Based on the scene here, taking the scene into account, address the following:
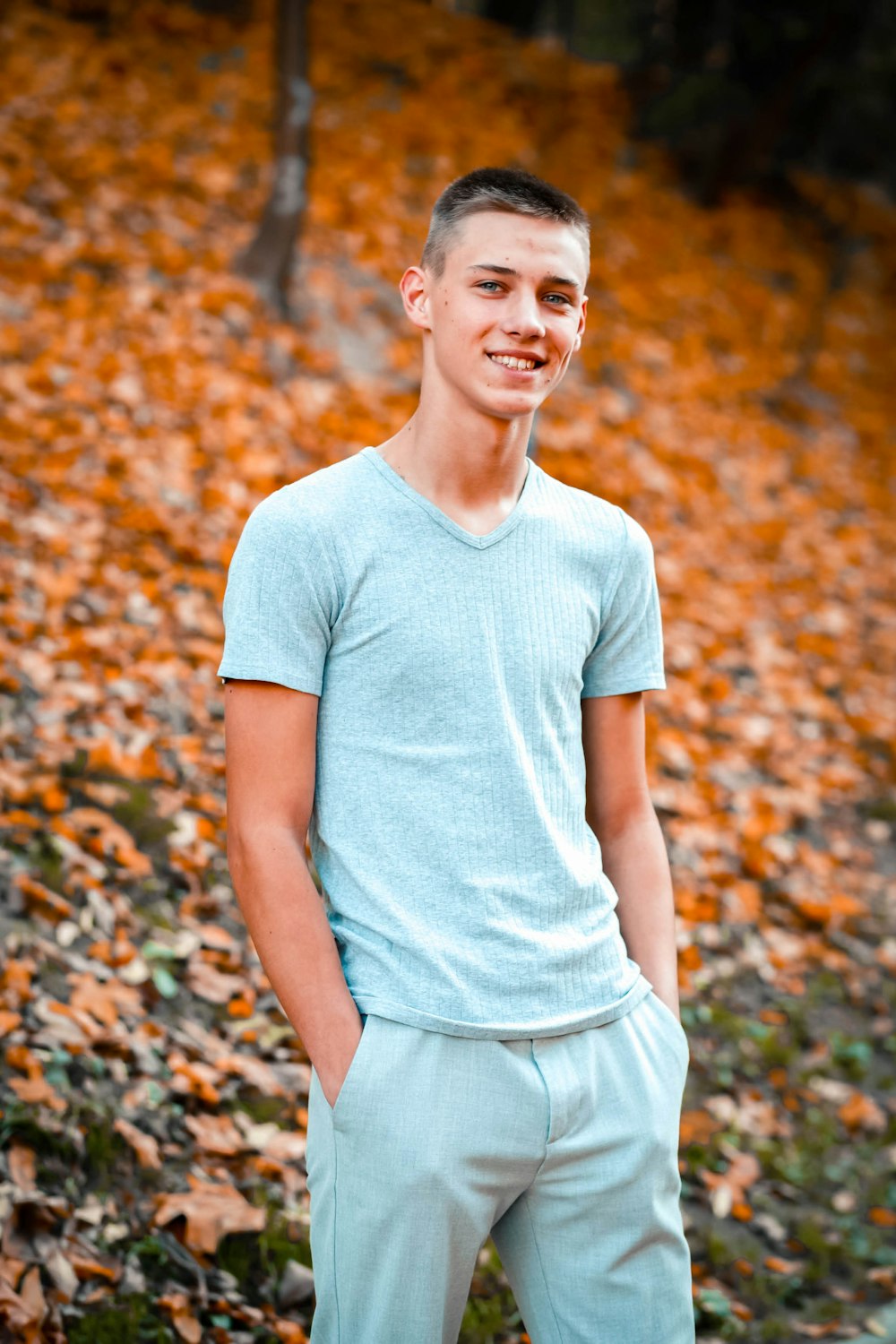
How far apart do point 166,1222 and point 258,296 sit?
19.7ft

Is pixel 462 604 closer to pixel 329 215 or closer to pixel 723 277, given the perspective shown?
pixel 329 215

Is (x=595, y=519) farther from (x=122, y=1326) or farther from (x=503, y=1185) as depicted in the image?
(x=122, y=1326)

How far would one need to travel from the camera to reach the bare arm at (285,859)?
1.75 metres

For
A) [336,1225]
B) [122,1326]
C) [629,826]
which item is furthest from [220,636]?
[336,1225]

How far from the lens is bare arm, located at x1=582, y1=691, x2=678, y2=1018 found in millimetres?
2133

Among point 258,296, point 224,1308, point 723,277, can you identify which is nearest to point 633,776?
point 224,1308

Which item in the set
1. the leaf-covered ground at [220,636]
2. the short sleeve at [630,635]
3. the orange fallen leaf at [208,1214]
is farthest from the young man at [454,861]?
the leaf-covered ground at [220,636]

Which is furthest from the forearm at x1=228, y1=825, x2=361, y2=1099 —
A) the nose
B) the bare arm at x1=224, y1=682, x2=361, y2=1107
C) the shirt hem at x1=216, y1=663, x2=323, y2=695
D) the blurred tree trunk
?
the blurred tree trunk

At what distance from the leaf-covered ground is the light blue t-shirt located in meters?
1.44

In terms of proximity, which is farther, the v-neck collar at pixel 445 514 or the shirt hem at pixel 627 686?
the shirt hem at pixel 627 686

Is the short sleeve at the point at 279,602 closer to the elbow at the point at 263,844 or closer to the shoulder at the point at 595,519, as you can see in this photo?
the elbow at the point at 263,844

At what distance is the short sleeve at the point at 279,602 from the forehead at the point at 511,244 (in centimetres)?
51

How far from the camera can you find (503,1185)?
1756 mm

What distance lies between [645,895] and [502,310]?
3.48 ft
